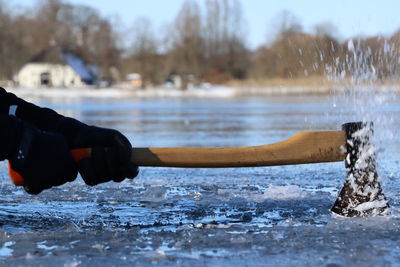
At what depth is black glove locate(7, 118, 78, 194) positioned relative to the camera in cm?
285

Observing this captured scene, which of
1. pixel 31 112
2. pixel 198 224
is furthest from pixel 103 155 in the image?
pixel 31 112

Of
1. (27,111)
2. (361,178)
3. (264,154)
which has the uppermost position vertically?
(27,111)

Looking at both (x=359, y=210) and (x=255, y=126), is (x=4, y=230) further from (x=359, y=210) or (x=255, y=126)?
(x=255, y=126)

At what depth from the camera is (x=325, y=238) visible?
297 cm

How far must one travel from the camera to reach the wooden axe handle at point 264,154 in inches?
130

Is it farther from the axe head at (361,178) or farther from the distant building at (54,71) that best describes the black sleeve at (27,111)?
the distant building at (54,71)

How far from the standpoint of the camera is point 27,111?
3.59 meters

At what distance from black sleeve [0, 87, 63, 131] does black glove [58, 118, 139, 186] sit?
471 millimetres

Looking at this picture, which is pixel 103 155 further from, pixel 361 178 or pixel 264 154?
pixel 361 178

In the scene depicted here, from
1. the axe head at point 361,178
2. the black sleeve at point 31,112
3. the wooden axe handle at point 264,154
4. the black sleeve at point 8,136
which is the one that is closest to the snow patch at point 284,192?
the axe head at point 361,178

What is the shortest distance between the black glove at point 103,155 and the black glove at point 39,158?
0.30 feet

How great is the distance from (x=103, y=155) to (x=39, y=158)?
30 centimetres

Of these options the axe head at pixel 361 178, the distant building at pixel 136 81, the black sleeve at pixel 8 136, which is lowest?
the axe head at pixel 361 178

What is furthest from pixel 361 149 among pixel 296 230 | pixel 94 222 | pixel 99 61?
pixel 99 61
